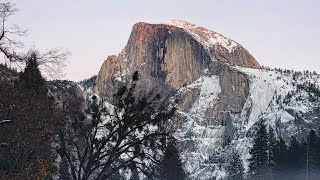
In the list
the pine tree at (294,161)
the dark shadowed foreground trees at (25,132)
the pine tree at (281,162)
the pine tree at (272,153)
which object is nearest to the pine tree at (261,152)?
the pine tree at (272,153)

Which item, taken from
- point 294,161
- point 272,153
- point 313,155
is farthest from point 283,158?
point 313,155

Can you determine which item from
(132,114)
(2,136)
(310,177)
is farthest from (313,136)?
(2,136)

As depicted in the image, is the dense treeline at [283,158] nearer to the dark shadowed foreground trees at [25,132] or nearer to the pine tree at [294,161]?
the pine tree at [294,161]

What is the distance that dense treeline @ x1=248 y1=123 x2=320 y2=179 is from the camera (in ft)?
303

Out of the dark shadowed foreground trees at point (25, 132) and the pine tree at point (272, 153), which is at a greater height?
the dark shadowed foreground trees at point (25, 132)

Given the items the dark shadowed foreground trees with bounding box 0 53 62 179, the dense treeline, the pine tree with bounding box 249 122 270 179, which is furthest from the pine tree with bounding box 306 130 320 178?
the dark shadowed foreground trees with bounding box 0 53 62 179

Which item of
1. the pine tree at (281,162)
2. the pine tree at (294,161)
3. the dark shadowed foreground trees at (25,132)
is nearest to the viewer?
the dark shadowed foreground trees at (25,132)

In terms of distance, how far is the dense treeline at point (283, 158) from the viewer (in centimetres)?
9225

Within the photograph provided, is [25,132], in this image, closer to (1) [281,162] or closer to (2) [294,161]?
(1) [281,162]

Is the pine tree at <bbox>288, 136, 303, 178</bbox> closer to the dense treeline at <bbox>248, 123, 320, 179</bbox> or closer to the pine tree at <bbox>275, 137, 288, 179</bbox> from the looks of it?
the dense treeline at <bbox>248, 123, 320, 179</bbox>

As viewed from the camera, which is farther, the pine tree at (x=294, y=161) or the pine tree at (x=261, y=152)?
the pine tree at (x=294, y=161)

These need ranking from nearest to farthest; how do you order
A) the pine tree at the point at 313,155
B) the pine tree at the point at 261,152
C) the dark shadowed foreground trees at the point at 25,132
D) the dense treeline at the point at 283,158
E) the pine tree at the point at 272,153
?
the dark shadowed foreground trees at the point at 25,132 < the pine tree at the point at 313,155 < the dense treeline at the point at 283,158 < the pine tree at the point at 261,152 < the pine tree at the point at 272,153

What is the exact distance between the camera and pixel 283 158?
9394 cm

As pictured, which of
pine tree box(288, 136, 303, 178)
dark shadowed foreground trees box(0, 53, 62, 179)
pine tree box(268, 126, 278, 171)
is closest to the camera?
dark shadowed foreground trees box(0, 53, 62, 179)
